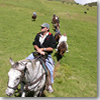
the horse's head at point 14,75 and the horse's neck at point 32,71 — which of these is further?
the horse's neck at point 32,71

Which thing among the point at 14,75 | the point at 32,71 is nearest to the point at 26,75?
the point at 32,71

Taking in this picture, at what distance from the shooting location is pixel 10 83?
10.9ft

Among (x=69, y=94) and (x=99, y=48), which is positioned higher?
(x=99, y=48)

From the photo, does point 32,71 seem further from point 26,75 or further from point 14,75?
point 14,75

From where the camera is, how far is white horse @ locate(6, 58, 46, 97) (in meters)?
3.35

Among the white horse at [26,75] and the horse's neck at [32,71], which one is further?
the horse's neck at [32,71]

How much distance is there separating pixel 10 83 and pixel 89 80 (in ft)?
23.4

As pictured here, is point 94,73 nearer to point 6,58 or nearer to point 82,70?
point 82,70

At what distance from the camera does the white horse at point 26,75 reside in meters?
3.35

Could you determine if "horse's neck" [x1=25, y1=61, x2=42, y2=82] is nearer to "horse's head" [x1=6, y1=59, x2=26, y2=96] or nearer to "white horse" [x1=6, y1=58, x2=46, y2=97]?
"white horse" [x1=6, y1=58, x2=46, y2=97]

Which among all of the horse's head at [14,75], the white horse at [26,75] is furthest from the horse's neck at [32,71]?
the horse's head at [14,75]

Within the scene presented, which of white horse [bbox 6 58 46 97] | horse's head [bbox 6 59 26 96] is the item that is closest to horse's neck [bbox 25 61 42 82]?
white horse [bbox 6 58 46 97]

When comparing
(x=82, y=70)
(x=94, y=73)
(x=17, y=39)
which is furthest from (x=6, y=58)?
(x=94, y=73)

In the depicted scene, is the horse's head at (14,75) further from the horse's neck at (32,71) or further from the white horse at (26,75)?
the horse's neck at (32,71)
